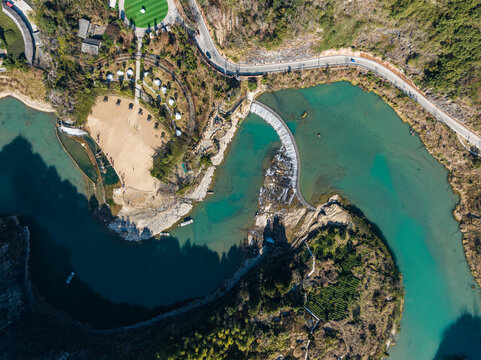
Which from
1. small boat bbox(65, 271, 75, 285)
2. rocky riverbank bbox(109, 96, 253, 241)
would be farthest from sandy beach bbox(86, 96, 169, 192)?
small boat bbox(65, 271, 75, 285)

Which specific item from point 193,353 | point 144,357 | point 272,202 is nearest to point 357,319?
point 272,202

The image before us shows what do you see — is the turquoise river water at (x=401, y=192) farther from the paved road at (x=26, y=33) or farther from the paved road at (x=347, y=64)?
the paved road at (x=26, y=33)

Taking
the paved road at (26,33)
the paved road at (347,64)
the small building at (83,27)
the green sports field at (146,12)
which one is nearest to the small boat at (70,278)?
the paved road at (26,33)

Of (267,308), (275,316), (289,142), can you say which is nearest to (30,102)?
(289,142)

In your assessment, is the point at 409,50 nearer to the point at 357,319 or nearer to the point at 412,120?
the point at 412,120

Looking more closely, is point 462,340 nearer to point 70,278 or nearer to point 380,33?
point 380,33
